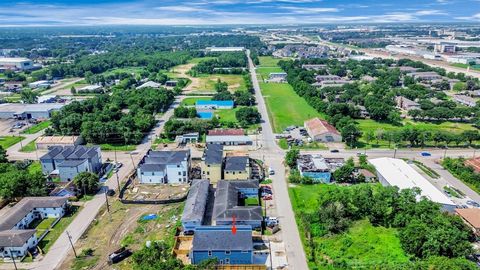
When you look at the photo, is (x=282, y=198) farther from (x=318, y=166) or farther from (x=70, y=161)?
(x=70, y=161)

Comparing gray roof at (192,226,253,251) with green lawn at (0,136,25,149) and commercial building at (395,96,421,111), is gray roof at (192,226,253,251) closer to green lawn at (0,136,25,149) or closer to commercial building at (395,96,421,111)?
green lawn at (0,136,25,149)

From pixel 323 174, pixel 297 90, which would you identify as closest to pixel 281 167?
pixel 323 174

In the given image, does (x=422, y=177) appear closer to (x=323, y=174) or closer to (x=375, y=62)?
(x=323, y=174)

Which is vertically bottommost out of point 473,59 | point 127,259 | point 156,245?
point 127,259

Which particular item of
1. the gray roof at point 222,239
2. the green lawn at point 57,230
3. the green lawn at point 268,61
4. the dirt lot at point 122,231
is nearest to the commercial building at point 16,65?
the green lawn at point 268,61

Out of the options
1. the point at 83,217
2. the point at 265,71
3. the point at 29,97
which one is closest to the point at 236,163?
the point at 83,217

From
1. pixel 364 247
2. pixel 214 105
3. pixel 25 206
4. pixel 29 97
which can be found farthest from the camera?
pixel 29 97

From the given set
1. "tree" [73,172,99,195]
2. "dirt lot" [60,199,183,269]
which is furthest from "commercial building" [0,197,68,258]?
"dirt lot" [60,199,183,269]

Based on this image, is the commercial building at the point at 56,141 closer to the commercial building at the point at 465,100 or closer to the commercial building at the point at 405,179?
the commercial building at the point at 405,179
